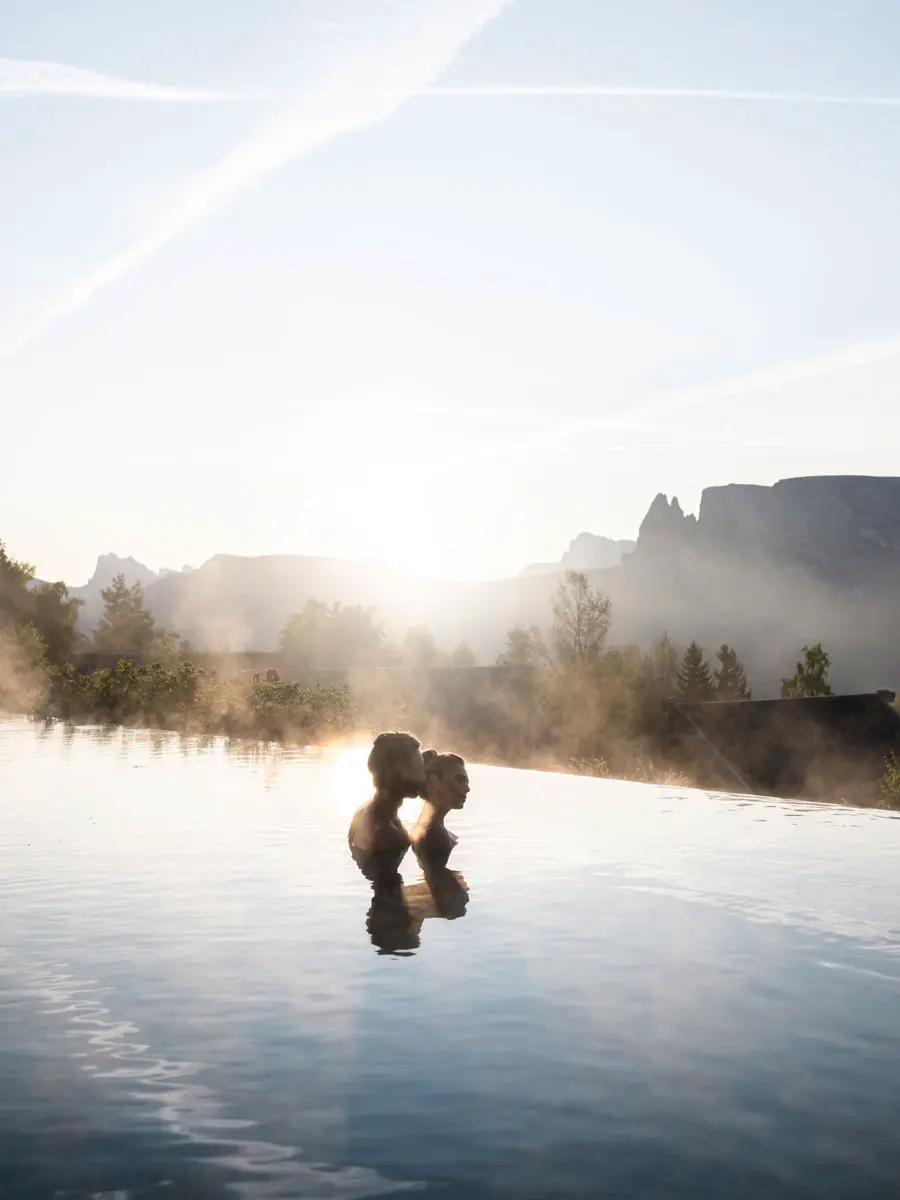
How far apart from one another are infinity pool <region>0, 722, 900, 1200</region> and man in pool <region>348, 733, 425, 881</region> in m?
0.38

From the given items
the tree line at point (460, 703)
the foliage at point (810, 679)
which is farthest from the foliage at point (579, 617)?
the foliage at point (810, 679)

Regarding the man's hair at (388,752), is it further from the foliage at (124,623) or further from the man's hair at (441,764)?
the foliage at (124,623)

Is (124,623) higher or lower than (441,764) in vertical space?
higher

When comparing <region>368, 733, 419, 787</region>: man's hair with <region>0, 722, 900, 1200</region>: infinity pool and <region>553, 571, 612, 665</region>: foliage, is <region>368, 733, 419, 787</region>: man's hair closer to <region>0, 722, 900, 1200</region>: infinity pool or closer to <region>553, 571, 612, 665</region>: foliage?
<region>0, 722, 900, 1200</region>: infinity pool

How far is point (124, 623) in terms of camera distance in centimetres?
11794

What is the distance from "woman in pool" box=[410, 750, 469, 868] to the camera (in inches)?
570

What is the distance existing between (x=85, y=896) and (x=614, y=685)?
35077 mm

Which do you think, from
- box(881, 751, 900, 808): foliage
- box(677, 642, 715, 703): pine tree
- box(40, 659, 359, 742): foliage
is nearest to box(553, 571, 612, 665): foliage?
box(40, 659, 359, 742): foliage

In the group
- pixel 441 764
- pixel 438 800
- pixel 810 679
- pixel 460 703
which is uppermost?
pixel 810 679

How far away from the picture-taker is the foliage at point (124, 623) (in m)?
116

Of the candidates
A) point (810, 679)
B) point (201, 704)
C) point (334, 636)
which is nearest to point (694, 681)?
point (810, 679)

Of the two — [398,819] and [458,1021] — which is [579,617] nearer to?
[398,819]

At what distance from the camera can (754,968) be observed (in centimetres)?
924

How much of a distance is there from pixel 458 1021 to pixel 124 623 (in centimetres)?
11380
